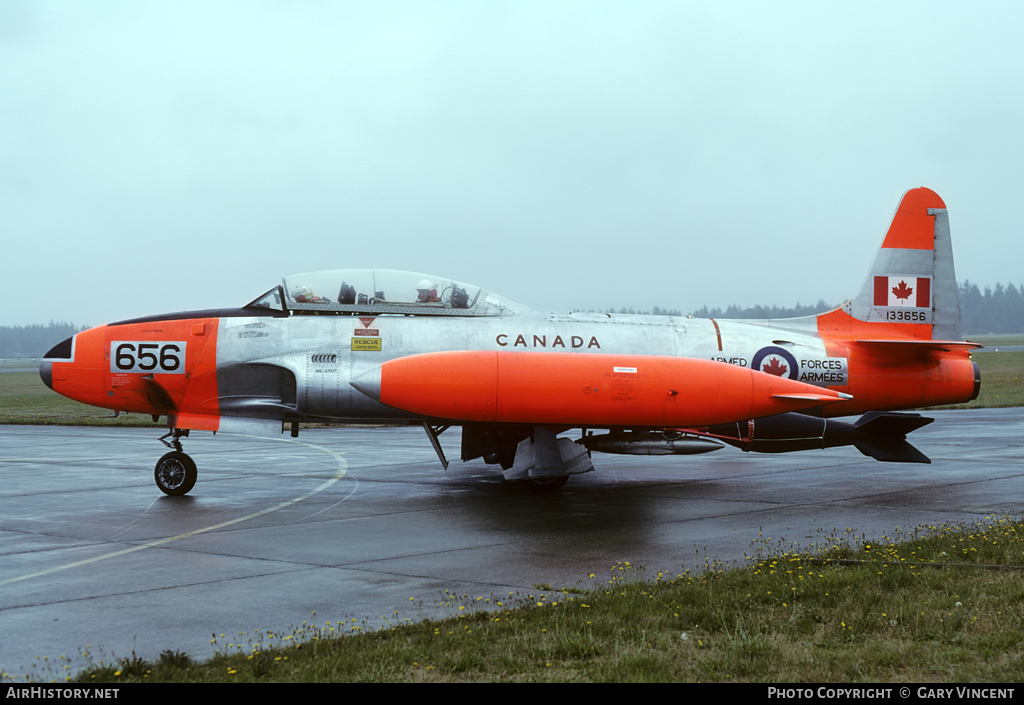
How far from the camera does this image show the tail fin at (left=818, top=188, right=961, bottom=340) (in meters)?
15.5

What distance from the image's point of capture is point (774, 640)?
5922mm

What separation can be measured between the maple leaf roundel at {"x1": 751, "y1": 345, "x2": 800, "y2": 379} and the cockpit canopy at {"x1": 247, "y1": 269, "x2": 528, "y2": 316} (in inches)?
165

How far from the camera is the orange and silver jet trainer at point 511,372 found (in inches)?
456

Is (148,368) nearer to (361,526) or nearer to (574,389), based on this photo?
(361,526)

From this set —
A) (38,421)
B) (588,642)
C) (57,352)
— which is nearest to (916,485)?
(588,642)

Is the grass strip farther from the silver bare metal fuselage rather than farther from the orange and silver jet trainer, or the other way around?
the silver bare metal fuselage

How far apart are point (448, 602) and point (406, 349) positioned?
252 inches

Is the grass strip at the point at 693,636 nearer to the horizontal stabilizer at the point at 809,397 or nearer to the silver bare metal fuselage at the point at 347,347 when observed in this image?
the horizontal stabilizer at the point at 809,397

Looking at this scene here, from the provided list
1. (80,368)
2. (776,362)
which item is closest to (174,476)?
(80,368)

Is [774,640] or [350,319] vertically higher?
[350,319]

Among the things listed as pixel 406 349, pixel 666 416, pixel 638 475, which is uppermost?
pixel 406 349

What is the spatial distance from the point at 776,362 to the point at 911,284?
324 centimetres

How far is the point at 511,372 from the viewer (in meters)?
11.4
